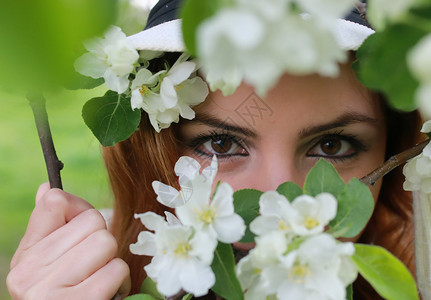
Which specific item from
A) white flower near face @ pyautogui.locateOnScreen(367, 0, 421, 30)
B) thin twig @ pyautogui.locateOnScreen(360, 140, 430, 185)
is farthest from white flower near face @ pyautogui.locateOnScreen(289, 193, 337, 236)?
thin twig @ pyautogui.locateOnScreen(360, 140, 430, 185)

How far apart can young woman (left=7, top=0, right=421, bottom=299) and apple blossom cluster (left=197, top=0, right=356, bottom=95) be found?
596 millimetres

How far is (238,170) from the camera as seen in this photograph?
102 centimetres

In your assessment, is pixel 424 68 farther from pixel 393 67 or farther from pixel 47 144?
pixel 47 144

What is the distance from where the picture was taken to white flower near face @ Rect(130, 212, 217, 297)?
56cm

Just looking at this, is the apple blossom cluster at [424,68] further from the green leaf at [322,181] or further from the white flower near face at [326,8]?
the green leaf at [322,181]

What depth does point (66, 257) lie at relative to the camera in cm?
88

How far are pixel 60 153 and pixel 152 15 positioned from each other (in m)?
3.05

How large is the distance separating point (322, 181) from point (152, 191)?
2.47 ft

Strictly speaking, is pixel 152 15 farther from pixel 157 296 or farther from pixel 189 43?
pixel 189 43

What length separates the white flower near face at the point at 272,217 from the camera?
1.78 ft

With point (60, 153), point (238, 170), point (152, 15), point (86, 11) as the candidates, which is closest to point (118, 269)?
point (238, 170)

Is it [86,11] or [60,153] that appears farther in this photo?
[60,153]

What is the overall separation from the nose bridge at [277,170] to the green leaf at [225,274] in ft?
1.12

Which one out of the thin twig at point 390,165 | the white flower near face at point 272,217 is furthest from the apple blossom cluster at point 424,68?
the thin twig at point 390,165
